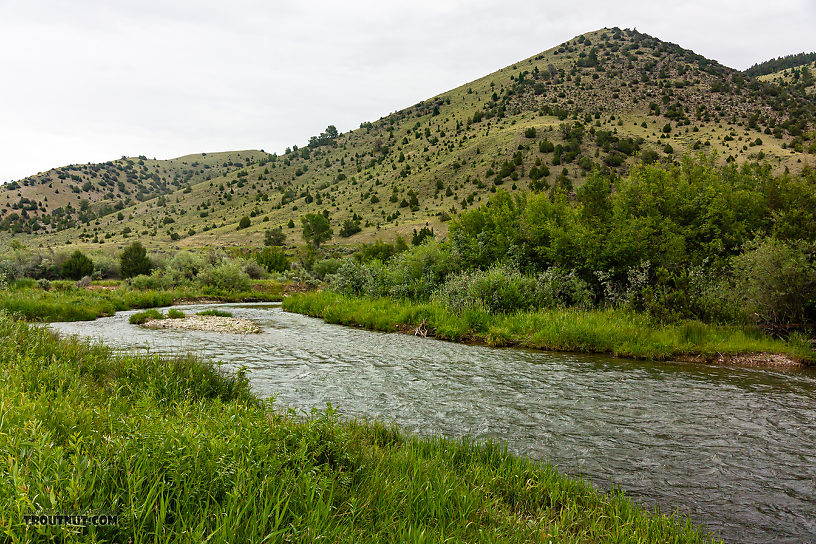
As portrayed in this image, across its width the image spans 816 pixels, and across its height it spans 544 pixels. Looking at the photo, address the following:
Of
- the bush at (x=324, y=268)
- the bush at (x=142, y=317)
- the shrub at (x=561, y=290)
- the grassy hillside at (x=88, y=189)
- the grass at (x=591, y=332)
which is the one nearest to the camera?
the grass at (x=591, y=332)

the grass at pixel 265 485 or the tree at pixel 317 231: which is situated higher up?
the tree at pixel 317 231

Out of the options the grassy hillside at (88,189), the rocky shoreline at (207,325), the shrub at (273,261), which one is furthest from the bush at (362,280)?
the grassy hillside at (88,189)

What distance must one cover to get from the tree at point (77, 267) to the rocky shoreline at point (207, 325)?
1010 inches

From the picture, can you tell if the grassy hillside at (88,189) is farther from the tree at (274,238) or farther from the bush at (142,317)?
the bush at (142,317)

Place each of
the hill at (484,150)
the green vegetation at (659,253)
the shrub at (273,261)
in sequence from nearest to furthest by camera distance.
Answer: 1. the green vegetation at (659,253)
2. the shrub at (273,261)
3. the hill at (484,150)

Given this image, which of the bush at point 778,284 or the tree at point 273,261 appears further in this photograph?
the tree at point 273,261

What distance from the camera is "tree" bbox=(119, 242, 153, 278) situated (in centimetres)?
4062

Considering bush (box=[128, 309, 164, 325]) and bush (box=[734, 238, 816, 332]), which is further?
bush (box=[128, 309, 164, 325])

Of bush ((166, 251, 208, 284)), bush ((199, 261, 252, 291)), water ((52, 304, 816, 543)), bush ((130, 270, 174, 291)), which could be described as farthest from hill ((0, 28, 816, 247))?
Answer: water ((52, 304, 816, 543))

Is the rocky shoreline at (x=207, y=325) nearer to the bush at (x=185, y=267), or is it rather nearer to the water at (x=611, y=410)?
the water at (x=611, y=410)

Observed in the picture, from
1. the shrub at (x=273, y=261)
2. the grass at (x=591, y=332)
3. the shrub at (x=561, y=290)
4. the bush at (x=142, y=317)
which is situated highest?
the shrub at (x=273, y=261)

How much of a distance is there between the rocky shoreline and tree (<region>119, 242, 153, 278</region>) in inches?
922

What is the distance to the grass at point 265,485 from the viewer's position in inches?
98.1

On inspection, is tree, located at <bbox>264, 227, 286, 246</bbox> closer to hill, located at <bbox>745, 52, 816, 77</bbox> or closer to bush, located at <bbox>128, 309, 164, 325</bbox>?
bush, located at <bbox>128, 309, 164, 325</bbox>
